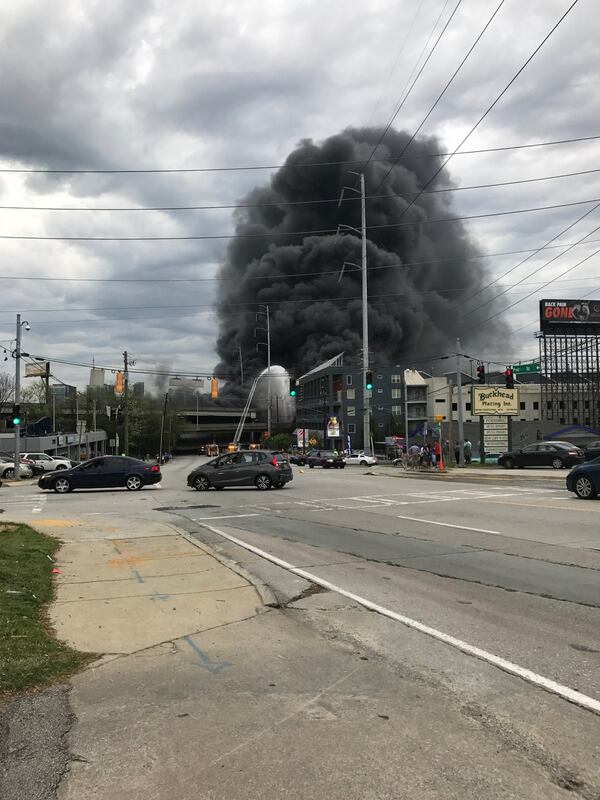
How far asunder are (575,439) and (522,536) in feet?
161

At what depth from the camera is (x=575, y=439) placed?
2179 inches

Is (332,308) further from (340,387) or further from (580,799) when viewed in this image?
(580,799)

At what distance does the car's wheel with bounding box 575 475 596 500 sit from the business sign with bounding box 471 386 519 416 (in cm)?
2467

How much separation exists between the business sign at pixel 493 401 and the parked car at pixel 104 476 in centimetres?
2365

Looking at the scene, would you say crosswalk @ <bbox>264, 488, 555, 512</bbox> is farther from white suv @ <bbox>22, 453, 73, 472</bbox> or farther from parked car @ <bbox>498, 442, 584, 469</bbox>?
white suv @ <bbox>22, 453, 73, 472</bbox>

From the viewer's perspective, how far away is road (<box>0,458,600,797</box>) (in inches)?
155

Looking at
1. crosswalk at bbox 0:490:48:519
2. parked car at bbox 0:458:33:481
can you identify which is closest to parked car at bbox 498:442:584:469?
crosswalk at bbox 0:490:48:519

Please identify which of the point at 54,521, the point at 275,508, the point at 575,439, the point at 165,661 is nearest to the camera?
the point at 165,661

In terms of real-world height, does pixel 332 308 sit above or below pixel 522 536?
above

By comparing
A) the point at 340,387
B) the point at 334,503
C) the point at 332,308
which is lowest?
the point at 334,503

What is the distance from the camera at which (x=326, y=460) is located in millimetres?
50500

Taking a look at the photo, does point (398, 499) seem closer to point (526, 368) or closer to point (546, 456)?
point (546, 456)

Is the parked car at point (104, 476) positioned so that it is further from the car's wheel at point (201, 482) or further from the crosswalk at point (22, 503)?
the car's wheel at point (201, 482)

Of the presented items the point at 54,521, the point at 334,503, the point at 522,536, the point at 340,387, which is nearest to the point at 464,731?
the point at 522,536
